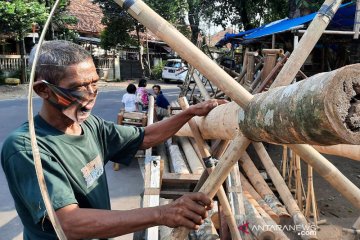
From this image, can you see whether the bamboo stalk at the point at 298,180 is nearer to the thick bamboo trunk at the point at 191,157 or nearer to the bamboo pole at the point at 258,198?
the bamboo pole at the point at 258,198

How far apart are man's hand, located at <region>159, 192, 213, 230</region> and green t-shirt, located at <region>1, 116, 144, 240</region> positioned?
369 millimetres

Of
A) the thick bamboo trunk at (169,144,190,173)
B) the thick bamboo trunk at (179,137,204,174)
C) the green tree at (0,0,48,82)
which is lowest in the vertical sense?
the thick bamboo trunk at (169,144,190,173)

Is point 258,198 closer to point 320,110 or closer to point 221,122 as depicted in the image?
point 221,122

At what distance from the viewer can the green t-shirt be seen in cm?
135

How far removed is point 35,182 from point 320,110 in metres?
1.05

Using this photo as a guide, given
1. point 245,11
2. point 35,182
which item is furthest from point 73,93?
point 245,11

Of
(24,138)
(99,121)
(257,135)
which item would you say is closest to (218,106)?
(99,121)

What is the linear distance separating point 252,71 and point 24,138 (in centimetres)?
382

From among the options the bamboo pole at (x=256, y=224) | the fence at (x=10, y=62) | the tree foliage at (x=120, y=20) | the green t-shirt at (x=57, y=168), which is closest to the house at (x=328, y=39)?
the bamboo pole at (x=256, y=224)

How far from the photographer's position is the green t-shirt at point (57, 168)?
135 centimetres

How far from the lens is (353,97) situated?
1.00m

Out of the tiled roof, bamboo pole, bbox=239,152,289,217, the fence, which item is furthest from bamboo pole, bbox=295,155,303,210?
the tiled roof

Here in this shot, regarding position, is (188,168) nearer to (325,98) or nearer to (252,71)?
(252,71)

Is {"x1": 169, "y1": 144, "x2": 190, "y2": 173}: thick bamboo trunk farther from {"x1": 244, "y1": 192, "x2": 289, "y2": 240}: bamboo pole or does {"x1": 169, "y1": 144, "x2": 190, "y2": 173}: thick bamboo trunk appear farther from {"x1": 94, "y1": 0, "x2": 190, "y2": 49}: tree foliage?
{"x1": 94, "y1": 0, "x2": 190, "y2": 49}: tree foliage
